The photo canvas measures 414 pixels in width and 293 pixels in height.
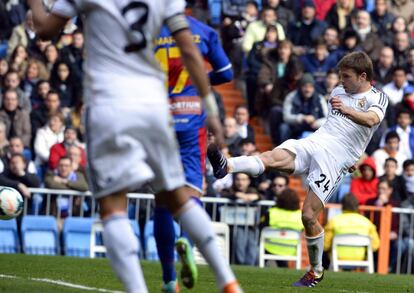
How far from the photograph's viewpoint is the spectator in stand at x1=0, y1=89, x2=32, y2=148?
2002 cm

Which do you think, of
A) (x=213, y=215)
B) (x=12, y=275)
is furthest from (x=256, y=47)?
(x=12, y=275)

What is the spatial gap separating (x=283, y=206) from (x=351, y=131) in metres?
5.88

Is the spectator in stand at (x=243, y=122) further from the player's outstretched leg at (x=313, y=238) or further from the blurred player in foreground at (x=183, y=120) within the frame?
the blurred player in foreground at (x=183, y=120)

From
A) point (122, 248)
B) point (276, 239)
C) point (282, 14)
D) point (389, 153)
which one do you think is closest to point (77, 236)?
point (276, 239)

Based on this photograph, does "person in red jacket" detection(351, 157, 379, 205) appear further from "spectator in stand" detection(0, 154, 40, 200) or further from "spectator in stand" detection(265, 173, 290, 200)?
"spectator in stand" detection(0, 154, 40, 200)

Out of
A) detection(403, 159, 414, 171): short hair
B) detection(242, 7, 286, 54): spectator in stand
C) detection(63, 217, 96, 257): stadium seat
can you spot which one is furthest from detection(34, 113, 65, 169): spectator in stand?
Answer: detection(403, 159, 414, 171): short hair

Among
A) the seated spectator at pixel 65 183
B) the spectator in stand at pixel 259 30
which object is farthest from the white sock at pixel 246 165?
the spectator in stand at pixel 259 30

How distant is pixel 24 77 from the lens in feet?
70.4

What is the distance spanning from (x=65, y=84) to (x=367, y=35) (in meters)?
6.16

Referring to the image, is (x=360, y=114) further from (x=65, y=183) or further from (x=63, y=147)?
(x=63, y=147)

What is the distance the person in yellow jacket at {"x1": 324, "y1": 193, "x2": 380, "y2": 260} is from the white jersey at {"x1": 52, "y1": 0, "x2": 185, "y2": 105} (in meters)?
10.5

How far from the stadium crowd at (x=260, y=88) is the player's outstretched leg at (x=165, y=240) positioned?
820cm

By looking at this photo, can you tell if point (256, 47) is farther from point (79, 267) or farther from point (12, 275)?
point (12, 275)

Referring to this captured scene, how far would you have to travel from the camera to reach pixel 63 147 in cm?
1952
